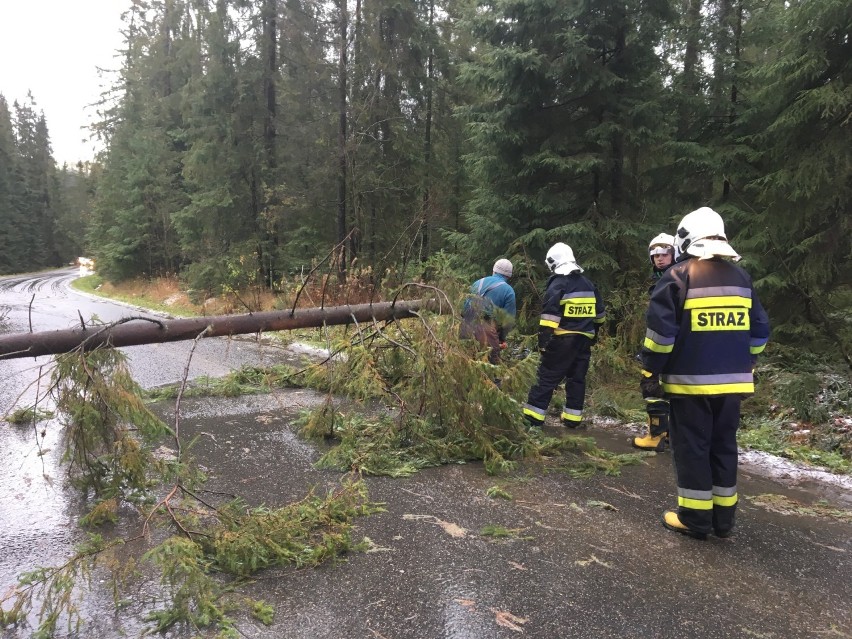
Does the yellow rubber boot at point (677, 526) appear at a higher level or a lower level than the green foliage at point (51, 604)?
lower

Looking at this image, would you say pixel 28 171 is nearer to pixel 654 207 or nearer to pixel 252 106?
pixel 252 106

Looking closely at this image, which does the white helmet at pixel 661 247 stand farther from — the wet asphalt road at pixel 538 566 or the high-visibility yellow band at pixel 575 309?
the wet asphalt road at pixel 538 566

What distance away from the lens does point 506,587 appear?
2.86 metres

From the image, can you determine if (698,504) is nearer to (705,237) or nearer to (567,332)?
(705,237)

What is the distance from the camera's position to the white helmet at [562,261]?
5727 mm

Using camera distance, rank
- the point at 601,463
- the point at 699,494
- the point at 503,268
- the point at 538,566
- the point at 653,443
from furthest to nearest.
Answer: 1. the point at 503,268
2. the point at 653,443
3. the point at 601,463
4. the point at 699,494
5. the point at 538,566

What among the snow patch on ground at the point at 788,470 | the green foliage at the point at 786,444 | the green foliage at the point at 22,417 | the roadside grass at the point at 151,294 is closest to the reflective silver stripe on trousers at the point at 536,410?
the snow patch on ground at the point at 788,470

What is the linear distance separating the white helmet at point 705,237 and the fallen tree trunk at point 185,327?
2.67m

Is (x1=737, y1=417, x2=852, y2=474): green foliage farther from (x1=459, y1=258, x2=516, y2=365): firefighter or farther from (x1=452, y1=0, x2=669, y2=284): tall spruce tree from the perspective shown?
(x1=452, y1=0, x2=669, y2=284): tall spruce tree

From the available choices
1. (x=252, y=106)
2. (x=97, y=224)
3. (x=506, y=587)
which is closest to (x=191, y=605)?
(x=506, y=587)

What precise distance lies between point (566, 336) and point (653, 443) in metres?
1.37

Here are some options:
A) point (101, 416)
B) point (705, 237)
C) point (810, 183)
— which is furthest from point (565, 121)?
point (101, 416)

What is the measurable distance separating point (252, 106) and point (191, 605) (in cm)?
1788

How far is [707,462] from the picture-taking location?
11.1 ft
